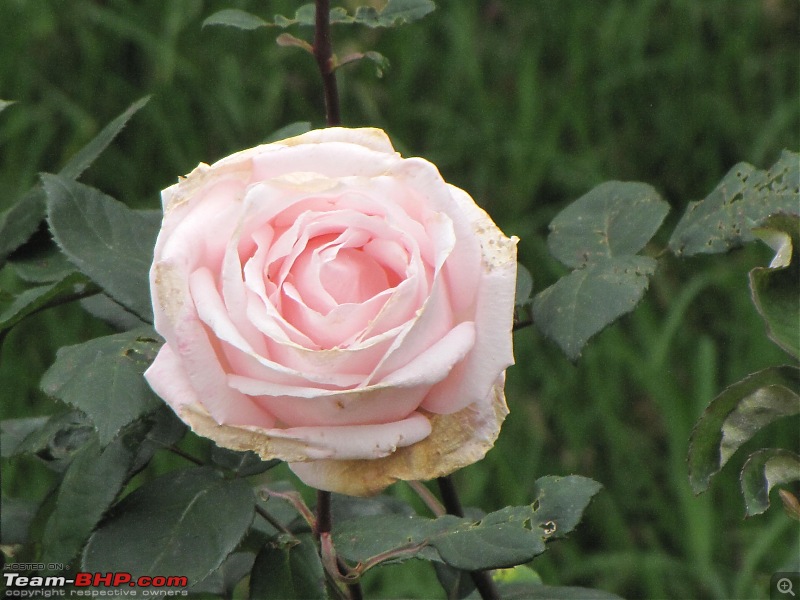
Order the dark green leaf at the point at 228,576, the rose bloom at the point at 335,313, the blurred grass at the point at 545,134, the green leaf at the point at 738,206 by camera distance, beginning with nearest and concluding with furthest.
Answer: the rose bloom at the point at 335,313
the green leaf at the point at 738,206
the dark green leaf at the point at 228,576
the blurred grass at the point at 545,134

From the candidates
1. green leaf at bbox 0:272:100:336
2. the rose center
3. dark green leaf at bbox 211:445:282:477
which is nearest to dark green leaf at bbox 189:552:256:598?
dark green leaf at bbox 211:445:282:477

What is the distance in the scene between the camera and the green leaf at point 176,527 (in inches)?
25.1

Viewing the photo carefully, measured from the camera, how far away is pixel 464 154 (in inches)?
85.5

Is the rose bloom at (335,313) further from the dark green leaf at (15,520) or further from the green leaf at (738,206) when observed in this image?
the dark green leaf at (15,520)

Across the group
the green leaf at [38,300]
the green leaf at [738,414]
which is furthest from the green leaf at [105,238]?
the green leaf at [738,414]

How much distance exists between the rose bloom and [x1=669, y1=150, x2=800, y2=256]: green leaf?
0.82 ft

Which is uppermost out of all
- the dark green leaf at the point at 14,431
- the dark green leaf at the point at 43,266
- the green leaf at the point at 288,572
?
the dark green leaf at the point at 43,266

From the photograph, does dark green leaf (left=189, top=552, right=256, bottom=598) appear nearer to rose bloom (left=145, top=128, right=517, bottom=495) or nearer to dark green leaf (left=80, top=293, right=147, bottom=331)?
dark green leaf (left=80, top=293, right=147, bottom=331)

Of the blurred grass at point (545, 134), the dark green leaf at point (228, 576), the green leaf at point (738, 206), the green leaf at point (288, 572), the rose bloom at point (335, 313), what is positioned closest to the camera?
the rose bloom at point (335, 313)

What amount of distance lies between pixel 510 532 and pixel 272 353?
183mm

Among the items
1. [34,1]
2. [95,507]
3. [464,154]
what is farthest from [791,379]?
[34,1]

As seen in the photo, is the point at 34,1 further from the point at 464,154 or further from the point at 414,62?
the point at 464,154

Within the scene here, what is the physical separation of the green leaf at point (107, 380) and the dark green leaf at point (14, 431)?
0.89ft

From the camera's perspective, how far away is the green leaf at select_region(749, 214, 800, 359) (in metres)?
0.67
